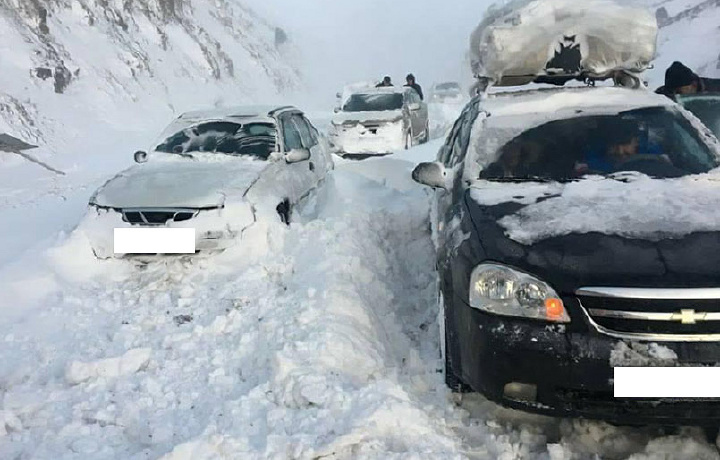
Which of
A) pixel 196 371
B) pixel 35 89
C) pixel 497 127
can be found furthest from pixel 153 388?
pixel 35 89

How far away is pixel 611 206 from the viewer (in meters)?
3.53

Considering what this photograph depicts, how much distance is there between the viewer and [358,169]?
930 cm

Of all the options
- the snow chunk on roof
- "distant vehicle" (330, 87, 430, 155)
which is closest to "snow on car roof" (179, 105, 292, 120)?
the snow chunk on roof

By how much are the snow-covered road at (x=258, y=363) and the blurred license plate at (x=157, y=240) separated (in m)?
0.17

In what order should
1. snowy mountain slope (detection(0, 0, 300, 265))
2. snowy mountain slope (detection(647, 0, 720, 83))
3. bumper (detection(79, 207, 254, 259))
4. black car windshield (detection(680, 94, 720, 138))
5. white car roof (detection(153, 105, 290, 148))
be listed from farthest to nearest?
snowy mountain slope (detection(647, 0, 720, 83)) < snowy mountain slope (detection(0, 0, 300, 265)) < white car roof (detection(153, 105, 290, 148)) < black car windshield (detection(680, 94, 720, 138)) < bumper (detection(79, 207, 254, 259))

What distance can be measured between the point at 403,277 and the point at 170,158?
2.95 metres

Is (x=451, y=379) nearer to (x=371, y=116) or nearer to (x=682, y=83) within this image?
(x=682, y=83)

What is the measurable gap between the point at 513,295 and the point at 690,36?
42.7 metres

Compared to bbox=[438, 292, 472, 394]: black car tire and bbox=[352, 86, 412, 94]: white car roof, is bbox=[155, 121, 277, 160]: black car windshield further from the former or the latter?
bbox=[352, 86, 412, 94]: white car roof

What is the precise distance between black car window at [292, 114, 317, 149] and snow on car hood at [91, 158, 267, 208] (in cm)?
136

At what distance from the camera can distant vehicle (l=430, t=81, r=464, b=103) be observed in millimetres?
29062

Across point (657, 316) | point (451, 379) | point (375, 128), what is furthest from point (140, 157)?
point (375, 128)

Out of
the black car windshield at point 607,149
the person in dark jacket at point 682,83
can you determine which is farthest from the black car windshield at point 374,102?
the black car windshield at point 607,149

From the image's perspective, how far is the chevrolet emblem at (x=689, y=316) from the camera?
2789 millimetres
